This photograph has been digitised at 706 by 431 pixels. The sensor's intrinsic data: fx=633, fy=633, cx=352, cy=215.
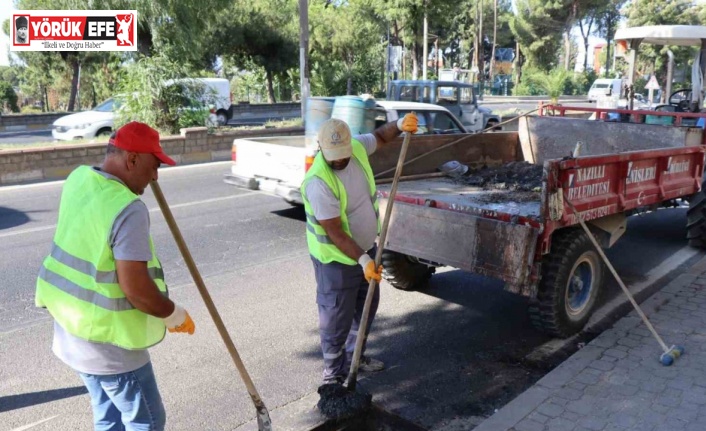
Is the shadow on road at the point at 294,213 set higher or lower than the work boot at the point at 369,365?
higher

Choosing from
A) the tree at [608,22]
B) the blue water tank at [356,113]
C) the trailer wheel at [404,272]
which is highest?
the tree at [608,22]

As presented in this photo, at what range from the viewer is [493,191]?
583 centimetres

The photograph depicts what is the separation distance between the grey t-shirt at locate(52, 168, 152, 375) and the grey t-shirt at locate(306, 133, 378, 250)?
50.3 inches

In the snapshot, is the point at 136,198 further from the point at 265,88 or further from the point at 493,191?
the point at 265,88

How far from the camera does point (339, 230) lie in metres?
3.51

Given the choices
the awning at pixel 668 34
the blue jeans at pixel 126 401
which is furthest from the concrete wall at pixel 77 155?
the blue jeans at pixel 126 401

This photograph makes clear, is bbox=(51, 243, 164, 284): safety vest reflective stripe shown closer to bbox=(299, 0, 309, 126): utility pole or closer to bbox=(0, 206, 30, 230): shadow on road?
bbox=(0, 206, 30, 230): shadow on road

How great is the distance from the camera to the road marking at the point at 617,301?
4660 mm

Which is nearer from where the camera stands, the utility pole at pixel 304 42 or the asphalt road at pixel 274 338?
the asphalt road at pixel 274 338

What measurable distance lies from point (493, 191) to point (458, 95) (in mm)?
10980

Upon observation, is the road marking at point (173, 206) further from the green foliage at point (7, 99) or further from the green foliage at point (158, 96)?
the green foliage at point (7, 99)

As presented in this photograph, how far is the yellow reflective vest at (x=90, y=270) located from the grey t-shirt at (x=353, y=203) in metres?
1.27

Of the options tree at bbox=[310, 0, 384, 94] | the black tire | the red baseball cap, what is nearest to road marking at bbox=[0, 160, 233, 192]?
the black tire

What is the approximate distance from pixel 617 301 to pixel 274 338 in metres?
3.13
